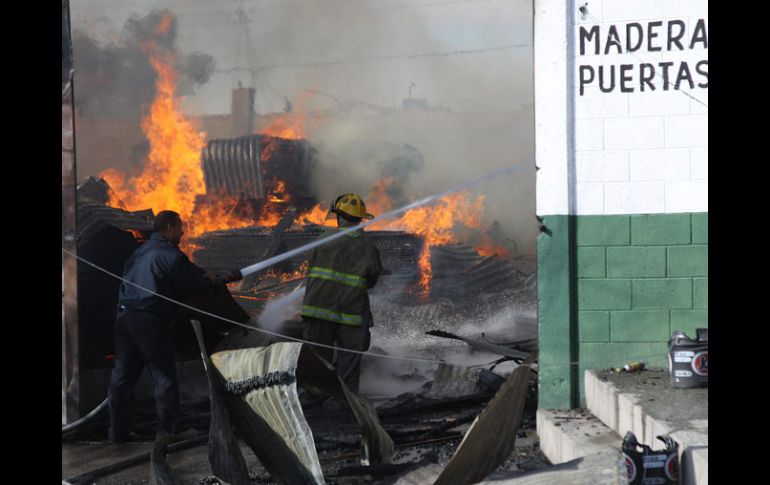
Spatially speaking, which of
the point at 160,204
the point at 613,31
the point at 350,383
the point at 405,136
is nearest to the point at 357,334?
the point at 350,383

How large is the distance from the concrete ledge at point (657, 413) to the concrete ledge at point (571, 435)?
0.28 ft

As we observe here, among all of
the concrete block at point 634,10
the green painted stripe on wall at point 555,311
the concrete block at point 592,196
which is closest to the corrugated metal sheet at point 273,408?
the green painted stripe on wall at point 555,311

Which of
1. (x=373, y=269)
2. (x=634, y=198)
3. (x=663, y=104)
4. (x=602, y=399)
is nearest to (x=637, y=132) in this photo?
(x=663, y=104)

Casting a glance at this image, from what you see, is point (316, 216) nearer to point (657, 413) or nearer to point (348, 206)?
point (348, 206)

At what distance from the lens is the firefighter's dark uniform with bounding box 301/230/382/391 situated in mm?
8297

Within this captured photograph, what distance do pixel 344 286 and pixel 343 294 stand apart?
0.25ft

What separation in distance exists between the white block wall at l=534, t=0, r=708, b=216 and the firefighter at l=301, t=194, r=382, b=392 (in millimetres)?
2387

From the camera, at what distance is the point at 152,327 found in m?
7.37

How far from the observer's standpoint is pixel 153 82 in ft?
49.9

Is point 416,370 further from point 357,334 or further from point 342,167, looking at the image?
point 342,167

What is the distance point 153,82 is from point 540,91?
10261 millimetres

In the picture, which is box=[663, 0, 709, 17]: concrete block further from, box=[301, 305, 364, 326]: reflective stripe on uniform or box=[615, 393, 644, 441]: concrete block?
box=[301, 305, 364, 326]: reflective stripe on uniform

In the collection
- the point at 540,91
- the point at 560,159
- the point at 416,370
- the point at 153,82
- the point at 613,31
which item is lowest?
the point at 416,370

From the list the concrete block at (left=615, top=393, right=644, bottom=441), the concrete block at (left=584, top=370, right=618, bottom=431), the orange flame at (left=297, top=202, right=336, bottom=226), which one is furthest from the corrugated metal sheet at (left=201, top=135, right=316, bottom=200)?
the concrete block at (left=615, top=393, right=644, bottom=441)
